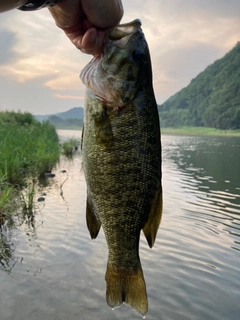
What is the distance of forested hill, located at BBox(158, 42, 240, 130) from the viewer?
9946 centimetres

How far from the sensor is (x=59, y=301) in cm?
599

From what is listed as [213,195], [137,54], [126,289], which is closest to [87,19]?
[137,54]

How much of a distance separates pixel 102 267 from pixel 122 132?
538cm

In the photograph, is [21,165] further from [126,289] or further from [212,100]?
[212,100]

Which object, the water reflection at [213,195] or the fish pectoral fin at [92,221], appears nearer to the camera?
the fish pectoral fin at [92,221]

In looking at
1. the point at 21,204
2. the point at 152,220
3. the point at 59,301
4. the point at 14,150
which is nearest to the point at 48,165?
the point at 14,150

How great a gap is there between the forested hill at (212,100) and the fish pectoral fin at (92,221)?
9461 cm

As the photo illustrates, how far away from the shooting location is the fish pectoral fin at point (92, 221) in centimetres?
253

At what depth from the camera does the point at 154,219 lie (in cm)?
252

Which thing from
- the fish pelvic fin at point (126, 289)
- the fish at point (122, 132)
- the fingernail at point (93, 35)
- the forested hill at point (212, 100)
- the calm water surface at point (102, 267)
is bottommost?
the calm water surface at point (102, 267)

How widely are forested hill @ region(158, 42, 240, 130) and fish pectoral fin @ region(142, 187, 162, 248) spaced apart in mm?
94503

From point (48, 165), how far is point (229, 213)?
8817mm

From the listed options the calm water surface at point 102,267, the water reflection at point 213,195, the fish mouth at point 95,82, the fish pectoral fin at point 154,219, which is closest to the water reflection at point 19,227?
the calm water surface at point 102,267

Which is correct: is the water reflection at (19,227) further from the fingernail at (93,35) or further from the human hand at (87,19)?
the fingernail at (93,35)
